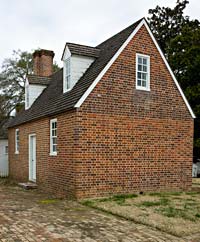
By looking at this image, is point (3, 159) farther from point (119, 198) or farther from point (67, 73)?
point (119, 198)

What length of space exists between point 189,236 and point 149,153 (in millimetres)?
6497

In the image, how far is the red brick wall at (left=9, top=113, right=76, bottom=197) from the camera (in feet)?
39.8

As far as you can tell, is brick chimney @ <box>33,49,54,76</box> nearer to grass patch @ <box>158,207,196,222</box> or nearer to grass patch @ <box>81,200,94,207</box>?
grass patch @ <box>81,200,94,207</box>

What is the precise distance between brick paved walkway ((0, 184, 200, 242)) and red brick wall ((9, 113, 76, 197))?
89.1 inches

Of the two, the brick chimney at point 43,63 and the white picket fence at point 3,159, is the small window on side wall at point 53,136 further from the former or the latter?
the white picket fence at point 3,159

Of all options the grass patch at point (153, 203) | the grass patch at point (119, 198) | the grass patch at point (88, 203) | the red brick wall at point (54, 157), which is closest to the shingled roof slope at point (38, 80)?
the red brick wall at point (54, 157)

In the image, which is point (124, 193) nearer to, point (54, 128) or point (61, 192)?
point (61, 192)

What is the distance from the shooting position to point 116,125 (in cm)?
1270

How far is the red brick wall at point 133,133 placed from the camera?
39.5 feet

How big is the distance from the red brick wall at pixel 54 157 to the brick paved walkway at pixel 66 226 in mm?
2264

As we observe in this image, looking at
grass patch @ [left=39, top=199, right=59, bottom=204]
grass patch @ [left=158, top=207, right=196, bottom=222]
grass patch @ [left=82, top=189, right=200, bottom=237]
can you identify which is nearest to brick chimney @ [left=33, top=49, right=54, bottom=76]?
grass patch @ [left=39, top=199, right=59, bottom=204]

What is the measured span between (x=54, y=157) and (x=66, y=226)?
6094 mm

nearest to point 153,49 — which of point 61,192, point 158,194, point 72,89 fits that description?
point 72,89

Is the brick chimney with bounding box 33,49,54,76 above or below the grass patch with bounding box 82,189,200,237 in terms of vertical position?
above
